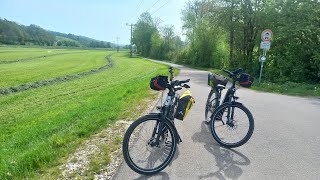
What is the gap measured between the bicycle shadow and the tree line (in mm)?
12557

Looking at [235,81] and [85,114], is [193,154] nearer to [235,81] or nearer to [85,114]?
[235,81]

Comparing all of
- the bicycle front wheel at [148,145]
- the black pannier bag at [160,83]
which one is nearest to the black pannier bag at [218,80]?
the black pannier bag at [160,83]

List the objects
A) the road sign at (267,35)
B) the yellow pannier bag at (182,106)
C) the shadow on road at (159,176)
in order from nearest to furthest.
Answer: the shadow on road at (159,176)
the yellow pannier bag at (182,106)
the road sign at (267,35)

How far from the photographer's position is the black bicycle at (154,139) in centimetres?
376

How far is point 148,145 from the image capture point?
4109 mm

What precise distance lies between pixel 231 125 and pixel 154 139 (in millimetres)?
1704

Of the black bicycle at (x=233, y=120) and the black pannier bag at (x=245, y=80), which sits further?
the black pannier bag at (x=245, y=80)

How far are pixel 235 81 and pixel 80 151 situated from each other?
10.1ft

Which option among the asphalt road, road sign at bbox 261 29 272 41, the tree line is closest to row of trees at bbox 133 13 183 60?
the tree line

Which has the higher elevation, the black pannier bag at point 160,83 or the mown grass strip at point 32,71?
the black pannier bag at point 160,83

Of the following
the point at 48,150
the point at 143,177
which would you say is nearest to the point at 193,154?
the point at 143,177

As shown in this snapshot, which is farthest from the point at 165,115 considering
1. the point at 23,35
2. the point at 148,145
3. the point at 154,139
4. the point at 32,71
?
the point at 23,35

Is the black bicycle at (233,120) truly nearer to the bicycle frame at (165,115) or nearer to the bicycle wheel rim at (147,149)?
the bicycle frame at (165,115)

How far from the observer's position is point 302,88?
12875mm
